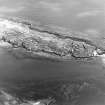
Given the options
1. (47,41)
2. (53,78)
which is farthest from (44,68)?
(47,41)

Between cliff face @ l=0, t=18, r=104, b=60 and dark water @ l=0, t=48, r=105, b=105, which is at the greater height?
cliff face @ l=0, t=18, r=104, b=60

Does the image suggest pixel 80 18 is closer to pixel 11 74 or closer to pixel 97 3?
pixel 97 3

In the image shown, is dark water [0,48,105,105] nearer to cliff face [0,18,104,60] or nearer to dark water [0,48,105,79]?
dark water [0,48,105,79]

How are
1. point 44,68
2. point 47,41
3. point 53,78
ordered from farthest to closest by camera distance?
point 47,41 < point 44,68 < point 53,78

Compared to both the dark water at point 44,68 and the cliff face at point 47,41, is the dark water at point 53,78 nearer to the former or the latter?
the dark water at point 44,68

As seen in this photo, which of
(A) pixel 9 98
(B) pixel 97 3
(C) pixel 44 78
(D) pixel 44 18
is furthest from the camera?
(B) pixel 97 3

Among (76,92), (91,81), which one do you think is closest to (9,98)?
(76,92)

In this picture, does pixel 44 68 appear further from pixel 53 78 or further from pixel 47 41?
pixel 47 41

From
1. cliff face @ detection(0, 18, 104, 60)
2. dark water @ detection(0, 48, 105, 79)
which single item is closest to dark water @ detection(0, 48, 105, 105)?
dark water @ detection(0, 48, 105, 79)
